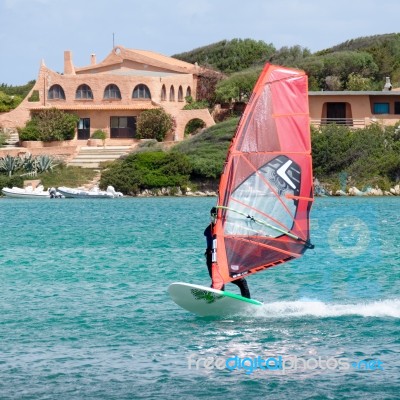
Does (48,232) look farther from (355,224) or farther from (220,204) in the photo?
(220,204)

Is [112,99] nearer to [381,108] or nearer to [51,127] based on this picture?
[51,127]

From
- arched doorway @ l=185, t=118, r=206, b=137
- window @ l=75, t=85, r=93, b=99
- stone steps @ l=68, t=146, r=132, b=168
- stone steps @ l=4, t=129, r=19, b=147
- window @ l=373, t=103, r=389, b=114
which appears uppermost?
window @ l=75, t=85, r=93, b=99

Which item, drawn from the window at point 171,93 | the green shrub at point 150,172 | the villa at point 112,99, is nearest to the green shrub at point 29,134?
the villa at point 112,99

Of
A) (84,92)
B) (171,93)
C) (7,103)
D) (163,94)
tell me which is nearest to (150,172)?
(163,94)

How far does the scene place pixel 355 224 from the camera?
40.8m

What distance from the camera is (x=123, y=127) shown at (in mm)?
66125

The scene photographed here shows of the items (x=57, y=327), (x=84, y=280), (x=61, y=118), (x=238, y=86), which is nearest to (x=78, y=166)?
(x=61, y=118)

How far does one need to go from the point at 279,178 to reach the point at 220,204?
3.12 ft

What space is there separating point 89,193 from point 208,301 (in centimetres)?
4127

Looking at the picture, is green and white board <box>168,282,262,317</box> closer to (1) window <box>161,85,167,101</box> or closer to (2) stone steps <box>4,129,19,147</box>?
(2) stone steps <box>4,129,19,147</box>

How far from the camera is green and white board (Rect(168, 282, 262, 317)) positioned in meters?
16.0

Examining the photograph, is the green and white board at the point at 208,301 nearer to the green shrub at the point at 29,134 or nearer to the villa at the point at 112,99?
the villa at the point at 112,99

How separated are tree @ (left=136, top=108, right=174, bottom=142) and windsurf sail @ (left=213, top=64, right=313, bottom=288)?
47.7 metres

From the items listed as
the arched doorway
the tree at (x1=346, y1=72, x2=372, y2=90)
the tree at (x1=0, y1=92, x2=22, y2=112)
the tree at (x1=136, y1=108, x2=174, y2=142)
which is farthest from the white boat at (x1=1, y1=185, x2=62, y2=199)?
the tree at (x1=346, y1=72, x2=372, y2=90)
